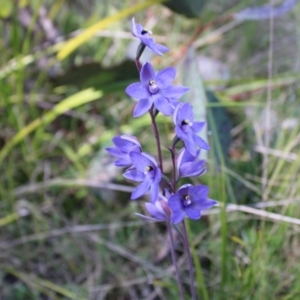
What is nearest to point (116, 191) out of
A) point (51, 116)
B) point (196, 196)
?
point (51, 116)

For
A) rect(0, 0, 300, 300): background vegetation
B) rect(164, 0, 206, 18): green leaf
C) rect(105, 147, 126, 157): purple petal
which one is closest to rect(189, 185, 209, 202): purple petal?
rect(105, 147, 126, 157): purple petal

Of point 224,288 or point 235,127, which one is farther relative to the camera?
point 235,127

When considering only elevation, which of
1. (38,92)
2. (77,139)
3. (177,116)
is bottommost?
(77,139)

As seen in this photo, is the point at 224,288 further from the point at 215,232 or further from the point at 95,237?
the point at 95,237

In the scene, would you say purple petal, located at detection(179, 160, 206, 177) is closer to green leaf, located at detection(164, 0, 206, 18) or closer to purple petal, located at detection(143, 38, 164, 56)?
purple petal, located at detection(143, 38, 164, 56)

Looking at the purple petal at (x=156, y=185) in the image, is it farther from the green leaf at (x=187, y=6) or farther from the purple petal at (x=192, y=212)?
the green leaf at (x=187, y=6)

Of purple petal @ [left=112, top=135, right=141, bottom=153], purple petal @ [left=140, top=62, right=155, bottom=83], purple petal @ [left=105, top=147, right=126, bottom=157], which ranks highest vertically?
purple petal @ [left=140, top=62, right=155, bottom=83]
